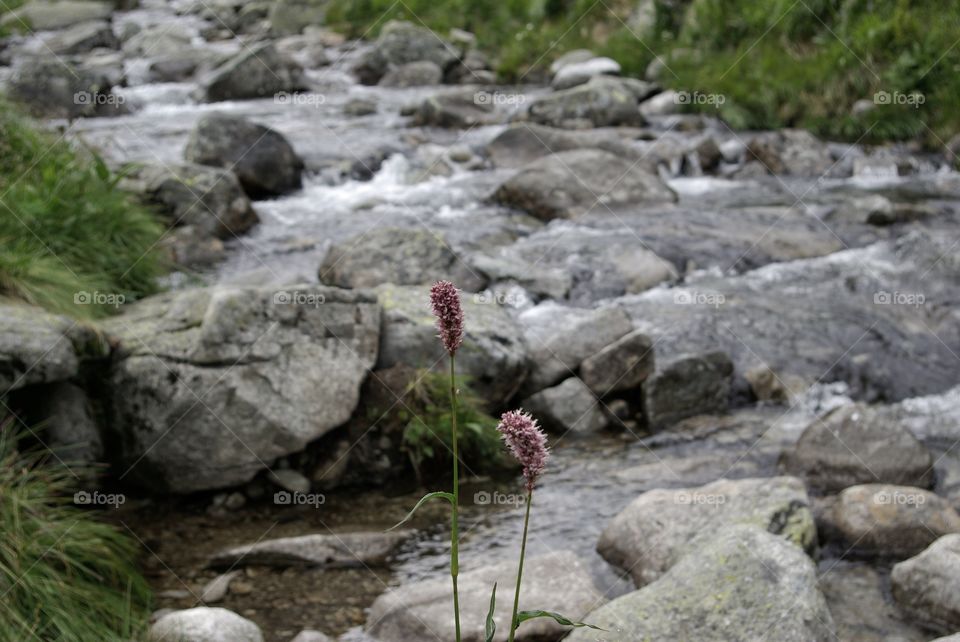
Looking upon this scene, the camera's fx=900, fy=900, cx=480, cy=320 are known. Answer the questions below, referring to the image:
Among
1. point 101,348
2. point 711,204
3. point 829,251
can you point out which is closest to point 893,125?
point 711,204

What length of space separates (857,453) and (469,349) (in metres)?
2.77

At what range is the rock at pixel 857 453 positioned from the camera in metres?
5.88

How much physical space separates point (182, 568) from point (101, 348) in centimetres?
162

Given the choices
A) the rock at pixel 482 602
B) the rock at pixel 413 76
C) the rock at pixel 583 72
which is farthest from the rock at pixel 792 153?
the rock at pixel 482 602

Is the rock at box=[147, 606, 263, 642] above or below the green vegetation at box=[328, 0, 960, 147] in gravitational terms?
below

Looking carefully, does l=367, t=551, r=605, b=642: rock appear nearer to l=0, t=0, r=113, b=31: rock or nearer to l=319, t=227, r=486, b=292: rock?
l=319, t=227, r=486, b=292: rock

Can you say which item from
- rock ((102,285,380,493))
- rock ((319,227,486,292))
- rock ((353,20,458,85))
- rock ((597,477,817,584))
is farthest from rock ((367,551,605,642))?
rock ((353,20,458,85))

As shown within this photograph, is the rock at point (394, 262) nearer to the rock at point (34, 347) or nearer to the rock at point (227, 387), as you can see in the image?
the rock at point (227, 387)

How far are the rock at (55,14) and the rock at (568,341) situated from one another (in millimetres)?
25074

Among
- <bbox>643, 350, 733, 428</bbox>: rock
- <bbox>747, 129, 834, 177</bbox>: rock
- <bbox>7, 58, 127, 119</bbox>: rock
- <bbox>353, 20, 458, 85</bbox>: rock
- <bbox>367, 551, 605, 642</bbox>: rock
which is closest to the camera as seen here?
<bbox>367, 551, 605, 642</bbox>: rock

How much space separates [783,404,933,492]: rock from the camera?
19.3ft

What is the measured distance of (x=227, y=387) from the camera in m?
5.85

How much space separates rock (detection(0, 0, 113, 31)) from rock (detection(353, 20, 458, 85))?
12136 mm

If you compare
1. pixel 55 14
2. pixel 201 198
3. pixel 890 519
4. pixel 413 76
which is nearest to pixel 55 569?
pixel 890 519
